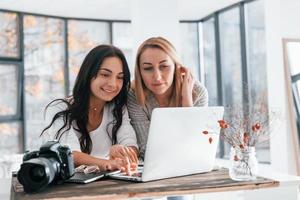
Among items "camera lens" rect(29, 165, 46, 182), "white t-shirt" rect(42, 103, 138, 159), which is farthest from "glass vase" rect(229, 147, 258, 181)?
"camera lens" rect(29, 165, 46, 182)

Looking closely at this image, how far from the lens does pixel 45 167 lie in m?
1.14

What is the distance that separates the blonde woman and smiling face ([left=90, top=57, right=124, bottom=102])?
5.2 inches

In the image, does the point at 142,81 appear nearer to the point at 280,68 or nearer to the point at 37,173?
the point at 37,173

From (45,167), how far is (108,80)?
60 cm

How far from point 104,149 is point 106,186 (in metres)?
0.56

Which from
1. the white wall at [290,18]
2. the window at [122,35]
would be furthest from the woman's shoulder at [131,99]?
the window at [122,35]

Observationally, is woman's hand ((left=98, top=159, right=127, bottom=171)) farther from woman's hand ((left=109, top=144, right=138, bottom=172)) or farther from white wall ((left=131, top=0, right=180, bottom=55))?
white wall ((left=131, top=0, right=180, bottom=55))

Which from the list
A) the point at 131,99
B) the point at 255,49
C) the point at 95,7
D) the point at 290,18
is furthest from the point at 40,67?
the point at 131,99

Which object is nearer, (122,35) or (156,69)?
(156,69)

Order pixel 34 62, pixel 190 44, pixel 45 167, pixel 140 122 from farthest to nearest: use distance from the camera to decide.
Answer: pixel 190 44, pixel 34 62, pixel 140 122, pixel 45 167

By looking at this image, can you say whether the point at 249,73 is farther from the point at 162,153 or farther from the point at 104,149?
the point at 162,153

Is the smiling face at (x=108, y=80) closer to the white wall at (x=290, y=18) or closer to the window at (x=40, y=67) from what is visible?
the white wall at (x=290, y=18)

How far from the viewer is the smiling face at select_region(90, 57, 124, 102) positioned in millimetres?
1661

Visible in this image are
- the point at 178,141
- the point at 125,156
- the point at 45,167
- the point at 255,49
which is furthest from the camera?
the point at 255,49
